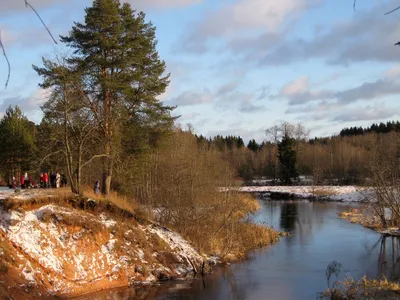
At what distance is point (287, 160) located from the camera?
8138 cm

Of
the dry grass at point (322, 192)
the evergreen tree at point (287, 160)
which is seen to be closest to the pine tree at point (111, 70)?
the dry grass at point (322, 192)

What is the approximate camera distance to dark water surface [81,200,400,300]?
18.5m

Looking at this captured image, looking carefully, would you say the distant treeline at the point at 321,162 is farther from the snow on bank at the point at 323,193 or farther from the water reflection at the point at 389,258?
the water reflection at the point at 389,258

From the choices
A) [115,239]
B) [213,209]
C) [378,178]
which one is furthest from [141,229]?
[378,178]

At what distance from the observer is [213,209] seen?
26.5 m

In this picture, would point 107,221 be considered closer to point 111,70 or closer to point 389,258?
point 111,70

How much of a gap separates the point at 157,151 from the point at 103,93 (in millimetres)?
5631

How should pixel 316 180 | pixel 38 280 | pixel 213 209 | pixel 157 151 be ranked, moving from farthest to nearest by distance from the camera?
pixel 316 180 < pixel 157 151 < pixel 213 209 < pixel 38 280

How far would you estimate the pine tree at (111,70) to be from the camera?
29.3 meters

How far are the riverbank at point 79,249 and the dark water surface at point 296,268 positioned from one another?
1119 millimetres

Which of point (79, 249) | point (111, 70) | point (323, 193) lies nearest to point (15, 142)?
point (111, 70)

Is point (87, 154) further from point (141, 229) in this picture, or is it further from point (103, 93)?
point (141, 229)

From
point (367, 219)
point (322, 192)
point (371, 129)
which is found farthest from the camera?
point (371, 129)

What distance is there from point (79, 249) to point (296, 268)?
10.3 meters
